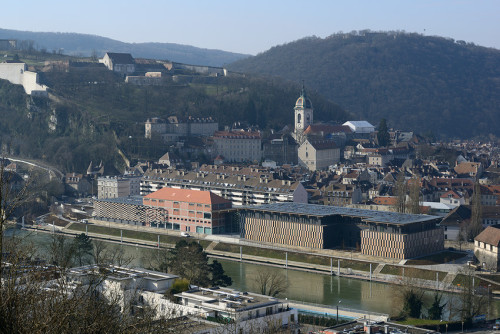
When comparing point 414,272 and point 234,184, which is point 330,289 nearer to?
point 414,272

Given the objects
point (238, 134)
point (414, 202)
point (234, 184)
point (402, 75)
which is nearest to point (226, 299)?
point (414, 202)

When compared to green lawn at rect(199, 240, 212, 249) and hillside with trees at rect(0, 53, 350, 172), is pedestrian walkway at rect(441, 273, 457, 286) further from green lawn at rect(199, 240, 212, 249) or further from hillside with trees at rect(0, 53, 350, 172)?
hillside with trees at rect(0, 53, 350, 172)

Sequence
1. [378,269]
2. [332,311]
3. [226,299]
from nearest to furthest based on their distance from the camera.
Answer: [226,299], [332,311], [378,269]

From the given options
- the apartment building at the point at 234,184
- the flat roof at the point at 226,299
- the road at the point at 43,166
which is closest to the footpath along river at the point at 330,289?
the flat roof at the point at 226,299

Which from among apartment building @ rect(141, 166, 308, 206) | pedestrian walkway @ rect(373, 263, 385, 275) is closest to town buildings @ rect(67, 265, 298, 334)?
pedestrian walkway @ rect(373, 263, 385, 275)

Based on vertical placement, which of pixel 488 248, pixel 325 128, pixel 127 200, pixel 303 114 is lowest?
pixel 488 248

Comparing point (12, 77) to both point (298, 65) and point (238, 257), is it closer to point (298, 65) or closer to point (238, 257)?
point (238, 257)

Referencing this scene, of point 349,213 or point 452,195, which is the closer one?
point 349,213
